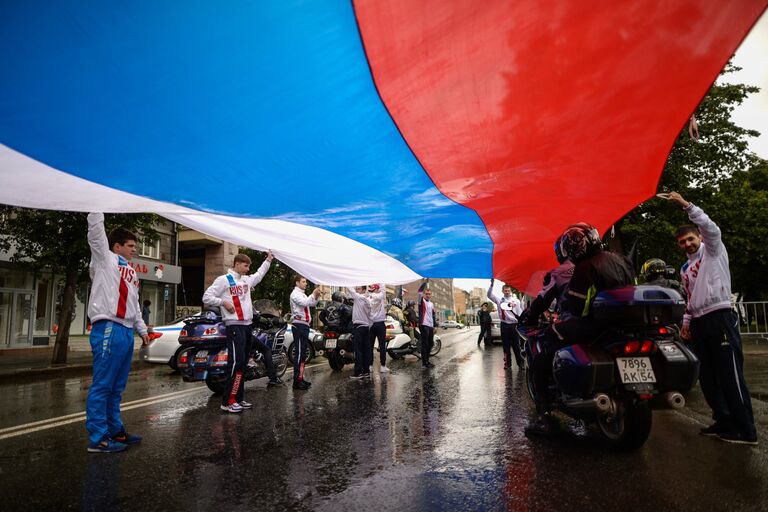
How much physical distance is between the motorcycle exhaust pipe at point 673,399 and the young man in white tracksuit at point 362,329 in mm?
6979

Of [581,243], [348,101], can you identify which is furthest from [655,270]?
[348,101]

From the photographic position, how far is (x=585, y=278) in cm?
402

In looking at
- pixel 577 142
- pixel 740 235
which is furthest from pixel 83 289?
pixel 740 235

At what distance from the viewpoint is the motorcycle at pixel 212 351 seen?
788 centimetres

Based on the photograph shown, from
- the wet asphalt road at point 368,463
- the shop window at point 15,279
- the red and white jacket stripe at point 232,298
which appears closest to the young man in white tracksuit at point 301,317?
the wet asphalt road at point 368,463

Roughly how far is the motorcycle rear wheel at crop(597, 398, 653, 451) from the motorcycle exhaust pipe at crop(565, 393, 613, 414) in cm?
22

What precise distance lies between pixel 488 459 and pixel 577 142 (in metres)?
2.75

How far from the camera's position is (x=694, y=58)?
120 inches

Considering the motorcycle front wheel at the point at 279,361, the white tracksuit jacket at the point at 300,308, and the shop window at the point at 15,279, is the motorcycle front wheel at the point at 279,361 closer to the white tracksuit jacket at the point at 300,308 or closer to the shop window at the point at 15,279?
the white tracksuit jacket at the point at 300,308

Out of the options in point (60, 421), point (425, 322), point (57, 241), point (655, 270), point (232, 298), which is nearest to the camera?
point (60, 421)

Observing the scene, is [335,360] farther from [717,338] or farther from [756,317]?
[756,317]

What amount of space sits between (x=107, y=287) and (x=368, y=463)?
3.01 meters

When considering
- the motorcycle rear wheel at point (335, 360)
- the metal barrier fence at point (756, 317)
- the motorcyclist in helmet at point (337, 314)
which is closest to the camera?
the motorcycle rear wheel at point (335, 360)

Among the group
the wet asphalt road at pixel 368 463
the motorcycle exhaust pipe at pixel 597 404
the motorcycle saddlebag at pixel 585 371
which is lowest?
the wet asphalt road at pixel 368 463
